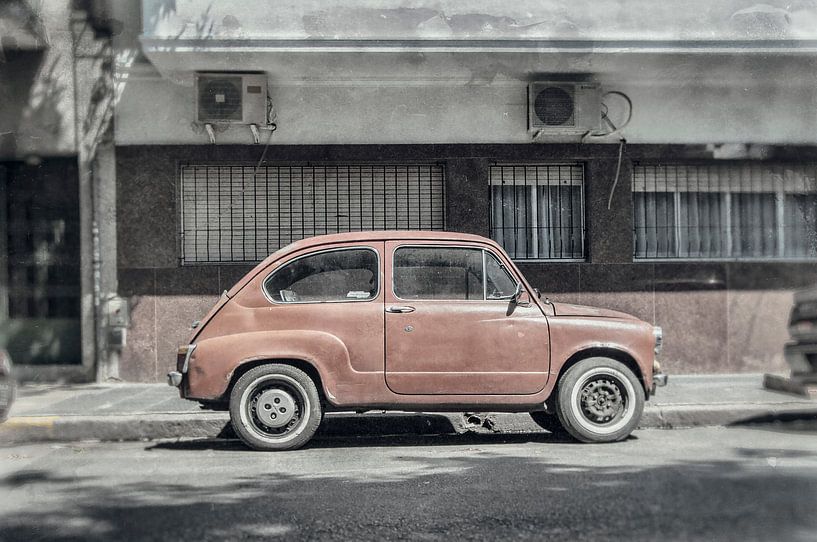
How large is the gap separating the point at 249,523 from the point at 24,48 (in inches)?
332

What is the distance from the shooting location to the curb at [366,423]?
24.8 ft

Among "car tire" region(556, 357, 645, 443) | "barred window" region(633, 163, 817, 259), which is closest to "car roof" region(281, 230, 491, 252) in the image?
"car tire" region(556, 357, 645, 443)

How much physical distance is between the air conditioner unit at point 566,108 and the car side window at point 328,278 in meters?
4.48

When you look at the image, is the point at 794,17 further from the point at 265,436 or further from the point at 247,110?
the point at 265,436

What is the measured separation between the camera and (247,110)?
411 inches

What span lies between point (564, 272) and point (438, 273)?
4.45 metres

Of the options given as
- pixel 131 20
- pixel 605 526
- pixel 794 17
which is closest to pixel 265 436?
pixel 605 526

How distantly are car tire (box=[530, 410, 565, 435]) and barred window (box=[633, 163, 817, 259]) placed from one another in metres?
4.34

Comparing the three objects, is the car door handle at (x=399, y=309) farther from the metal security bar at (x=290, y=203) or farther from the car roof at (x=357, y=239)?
the metal security bar at (x=290, y=203)

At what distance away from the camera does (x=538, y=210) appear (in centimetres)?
1144

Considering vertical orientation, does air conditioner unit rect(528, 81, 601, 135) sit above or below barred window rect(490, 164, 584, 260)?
above

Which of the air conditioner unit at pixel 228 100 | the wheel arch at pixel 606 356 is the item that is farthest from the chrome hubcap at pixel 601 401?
the air conditioner unit at pixel 228 100

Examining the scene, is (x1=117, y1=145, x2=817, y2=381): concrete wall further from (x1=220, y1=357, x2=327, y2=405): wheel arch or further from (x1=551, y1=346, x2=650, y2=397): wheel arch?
(x1=220, y1=357, x2=327, y2=405): wheel arch

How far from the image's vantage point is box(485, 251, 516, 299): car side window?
706 centimetres
